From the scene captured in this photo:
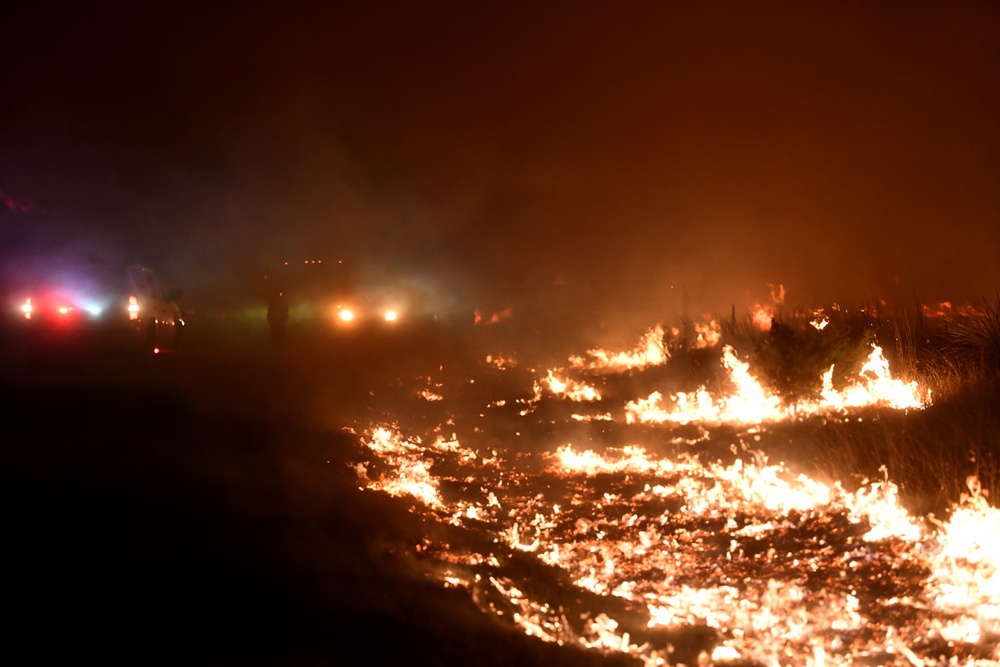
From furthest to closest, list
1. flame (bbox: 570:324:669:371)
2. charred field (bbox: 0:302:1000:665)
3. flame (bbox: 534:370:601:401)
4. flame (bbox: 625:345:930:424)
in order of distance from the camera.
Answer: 1. flame (bbox: 570:324:669:371)
2. flame (bbox: 534:370:601:401)
3. flame (bbox: 625:345:930:424)
4. charred field (bbox: 0:302:1000:665)

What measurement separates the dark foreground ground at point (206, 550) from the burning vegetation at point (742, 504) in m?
0.36

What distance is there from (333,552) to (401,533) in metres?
0.69

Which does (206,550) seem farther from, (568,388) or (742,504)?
(568,388)

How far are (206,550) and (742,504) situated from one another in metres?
3.90

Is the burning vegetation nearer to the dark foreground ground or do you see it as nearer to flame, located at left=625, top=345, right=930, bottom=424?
flame, located at left=625, top=345, right=930, bottom=424

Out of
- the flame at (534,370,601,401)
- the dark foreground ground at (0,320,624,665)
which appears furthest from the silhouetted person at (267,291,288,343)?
the dark foreground ground at (0,320,624,665)

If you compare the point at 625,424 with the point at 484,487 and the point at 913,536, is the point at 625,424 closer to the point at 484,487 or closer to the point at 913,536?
the point at 484,487

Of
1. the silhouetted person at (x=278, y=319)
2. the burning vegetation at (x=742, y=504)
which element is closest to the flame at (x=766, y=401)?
the burning vegetation at (x=742, y=504)

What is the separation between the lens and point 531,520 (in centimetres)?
685

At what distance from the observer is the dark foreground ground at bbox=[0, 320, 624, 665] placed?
4.29 metres

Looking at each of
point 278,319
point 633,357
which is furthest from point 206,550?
point 278,319

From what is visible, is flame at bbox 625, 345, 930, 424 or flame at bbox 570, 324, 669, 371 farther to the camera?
flame at bbox 570, 324, 669, 371

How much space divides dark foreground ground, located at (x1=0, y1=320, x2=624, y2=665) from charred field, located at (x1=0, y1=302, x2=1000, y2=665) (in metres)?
0.02

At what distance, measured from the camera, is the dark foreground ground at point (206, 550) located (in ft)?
14.1
